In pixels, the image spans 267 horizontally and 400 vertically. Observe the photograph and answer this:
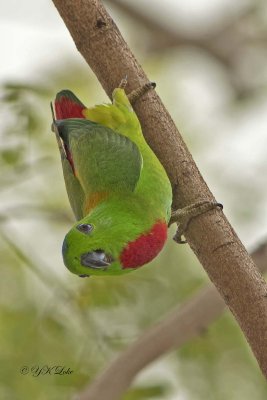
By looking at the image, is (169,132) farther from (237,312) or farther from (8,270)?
(8,270)

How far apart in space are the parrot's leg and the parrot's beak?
19.4 inches

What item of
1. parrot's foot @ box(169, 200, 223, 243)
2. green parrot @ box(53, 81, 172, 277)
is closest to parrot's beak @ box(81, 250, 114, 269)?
green parrot @ box(53, 81, 172, 277)

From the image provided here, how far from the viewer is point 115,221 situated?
2.29 metres

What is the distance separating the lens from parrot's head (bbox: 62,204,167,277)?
2127 millimetres

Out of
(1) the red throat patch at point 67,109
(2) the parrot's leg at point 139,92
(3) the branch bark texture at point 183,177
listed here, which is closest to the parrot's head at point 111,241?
(3) the branch bark texture at point 183,177

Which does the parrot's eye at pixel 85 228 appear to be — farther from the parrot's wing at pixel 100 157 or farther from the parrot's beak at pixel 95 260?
the parrot's wing at pixel 100 157

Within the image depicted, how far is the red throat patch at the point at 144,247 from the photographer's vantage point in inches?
86.5

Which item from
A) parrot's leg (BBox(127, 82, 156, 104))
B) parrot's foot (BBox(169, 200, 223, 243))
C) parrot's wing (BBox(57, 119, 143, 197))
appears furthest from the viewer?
parrot's wing (BBox(57, 119, 143, 197))

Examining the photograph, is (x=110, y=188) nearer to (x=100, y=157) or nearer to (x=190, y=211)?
(x=100, y=157)

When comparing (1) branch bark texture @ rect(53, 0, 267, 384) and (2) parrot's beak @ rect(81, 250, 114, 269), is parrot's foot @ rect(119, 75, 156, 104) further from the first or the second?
(2) parrot's beak @ rect(81, 250, 114, 269)

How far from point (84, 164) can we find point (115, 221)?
35cm

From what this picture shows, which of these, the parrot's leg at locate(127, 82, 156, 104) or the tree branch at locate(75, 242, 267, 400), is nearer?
the parrot's leg at locate(127, 82, 156, 104)

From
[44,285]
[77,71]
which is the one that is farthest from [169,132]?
[77,71]

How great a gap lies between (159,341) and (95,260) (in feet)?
2.40
